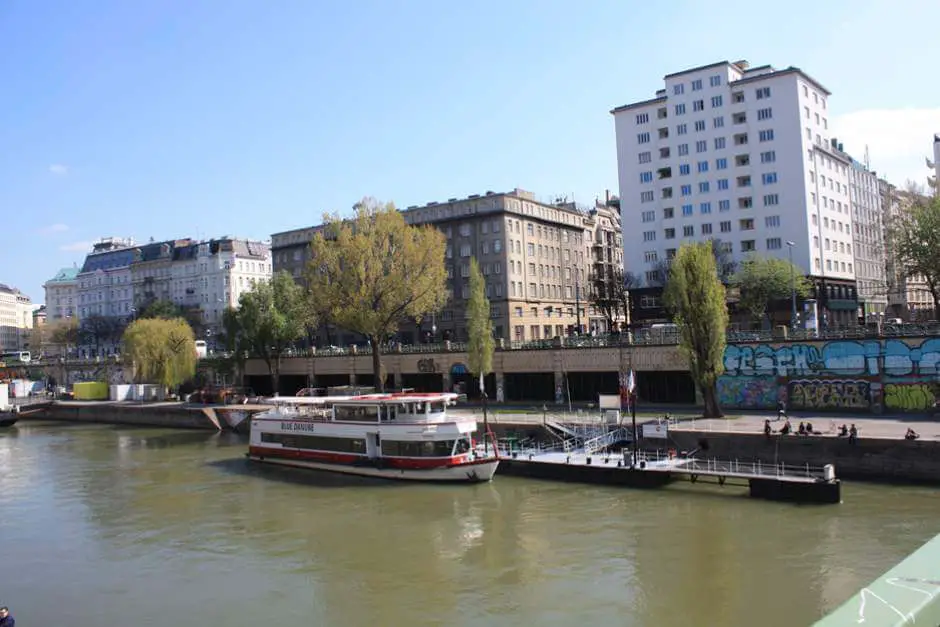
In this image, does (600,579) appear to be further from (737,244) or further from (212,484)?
(737,244)

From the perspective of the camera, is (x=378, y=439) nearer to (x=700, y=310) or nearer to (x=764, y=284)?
(x=700, y=310)

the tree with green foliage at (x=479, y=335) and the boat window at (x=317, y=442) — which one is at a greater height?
the tree with green foliage at (x=479, y=335)

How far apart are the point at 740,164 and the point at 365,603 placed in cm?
7586

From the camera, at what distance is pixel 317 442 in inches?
2095

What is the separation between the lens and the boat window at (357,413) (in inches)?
2004

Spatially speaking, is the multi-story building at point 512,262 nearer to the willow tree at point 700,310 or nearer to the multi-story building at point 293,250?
the multi-story building at point 293,250

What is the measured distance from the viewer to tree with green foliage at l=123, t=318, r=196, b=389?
318 feet

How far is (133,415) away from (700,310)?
71024 mm

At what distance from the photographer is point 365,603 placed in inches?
1056

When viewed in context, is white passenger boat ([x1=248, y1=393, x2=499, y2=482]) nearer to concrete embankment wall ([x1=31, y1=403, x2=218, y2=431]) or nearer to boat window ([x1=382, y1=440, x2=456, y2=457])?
boat window ([x1=382, y1=440, x2=456, y2=457])

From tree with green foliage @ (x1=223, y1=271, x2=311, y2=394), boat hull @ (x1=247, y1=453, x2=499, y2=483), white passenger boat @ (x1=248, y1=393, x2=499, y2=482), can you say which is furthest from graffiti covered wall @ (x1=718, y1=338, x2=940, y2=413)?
tree with green foliage @ (x1=223, y1=271, x2=311, y2=394)

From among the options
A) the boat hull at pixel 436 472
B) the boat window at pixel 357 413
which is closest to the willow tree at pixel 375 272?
the boat window at pixel 357 413

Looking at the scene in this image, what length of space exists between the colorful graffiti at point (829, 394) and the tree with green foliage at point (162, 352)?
72.5 meters

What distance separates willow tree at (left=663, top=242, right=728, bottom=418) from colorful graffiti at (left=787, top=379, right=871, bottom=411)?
780cm
